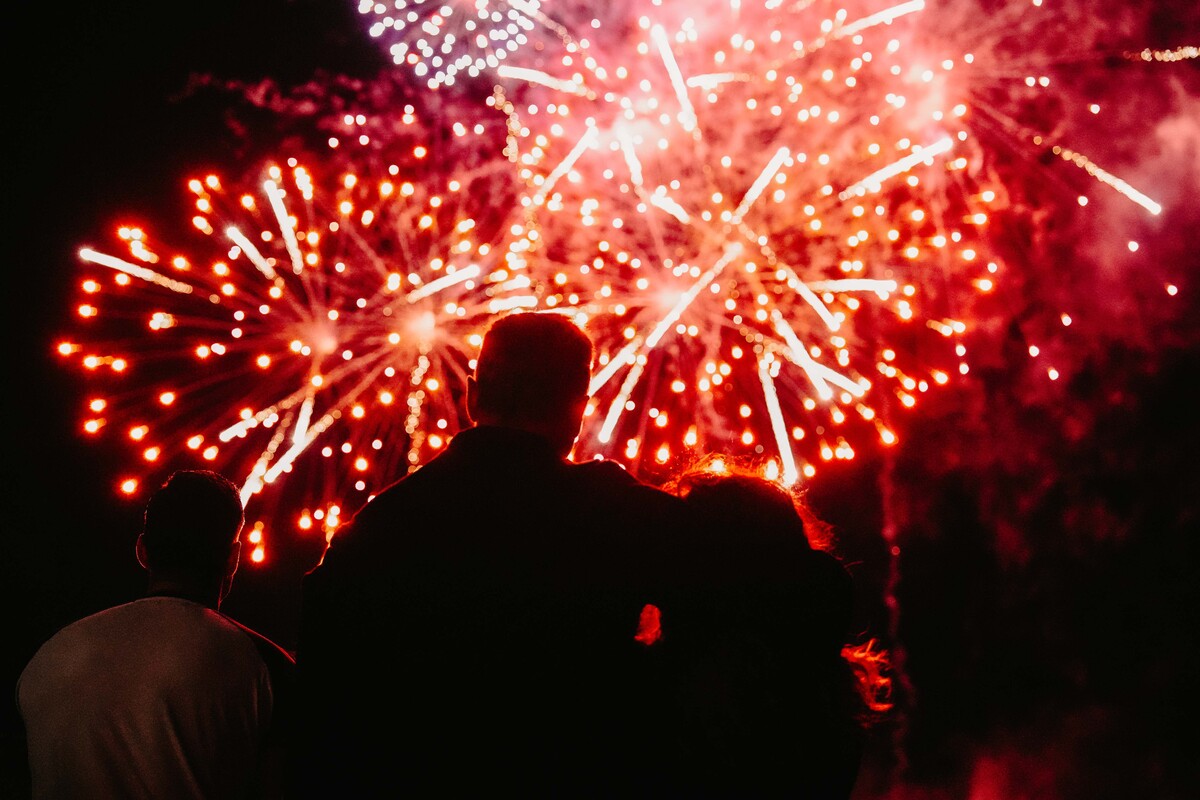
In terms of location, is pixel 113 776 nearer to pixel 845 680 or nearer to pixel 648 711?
pixel 648 711

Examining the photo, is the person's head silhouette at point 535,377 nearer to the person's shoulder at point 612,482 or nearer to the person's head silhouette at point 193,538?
the person's shoulder at point 612,482

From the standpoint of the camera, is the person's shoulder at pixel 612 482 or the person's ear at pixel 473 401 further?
the person's ear at pixel 473 401

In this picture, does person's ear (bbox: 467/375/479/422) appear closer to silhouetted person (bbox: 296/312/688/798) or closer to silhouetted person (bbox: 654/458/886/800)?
silhouetted person (bbox: 296/312/688/798)

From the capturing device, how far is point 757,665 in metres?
1.44

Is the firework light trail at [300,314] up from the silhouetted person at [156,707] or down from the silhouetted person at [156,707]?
up

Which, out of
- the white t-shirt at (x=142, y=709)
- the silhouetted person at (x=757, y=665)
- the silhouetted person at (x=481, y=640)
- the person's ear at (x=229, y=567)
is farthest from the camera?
the person's ear at (x=229, y=567)


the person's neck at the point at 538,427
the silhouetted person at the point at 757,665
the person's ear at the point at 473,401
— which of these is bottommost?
the silhouetted person at the point at 757,665

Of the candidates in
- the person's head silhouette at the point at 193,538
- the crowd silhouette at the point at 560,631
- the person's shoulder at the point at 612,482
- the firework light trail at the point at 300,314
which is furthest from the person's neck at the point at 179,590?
the firework light trail at the point at 300,314

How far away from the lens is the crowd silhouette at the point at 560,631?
1300 mm

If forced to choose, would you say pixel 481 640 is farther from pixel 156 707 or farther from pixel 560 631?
pixel 156 707

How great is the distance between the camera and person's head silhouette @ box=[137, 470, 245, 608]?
2.11 metres

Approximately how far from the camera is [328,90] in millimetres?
5887

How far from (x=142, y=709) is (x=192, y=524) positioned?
52cm

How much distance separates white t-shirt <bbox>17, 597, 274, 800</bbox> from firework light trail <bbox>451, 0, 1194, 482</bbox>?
12.2ft
